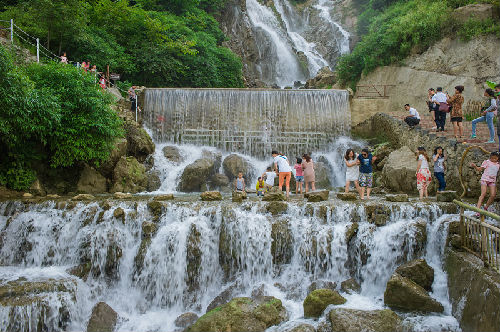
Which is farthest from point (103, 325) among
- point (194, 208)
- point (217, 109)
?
point (217, 109)

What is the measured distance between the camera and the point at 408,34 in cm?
2020

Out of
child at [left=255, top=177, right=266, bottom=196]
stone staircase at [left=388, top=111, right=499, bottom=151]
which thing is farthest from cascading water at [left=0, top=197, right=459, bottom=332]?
stone staircase at [left=388, top=111, right=499, bottom=151]

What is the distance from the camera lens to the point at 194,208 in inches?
370

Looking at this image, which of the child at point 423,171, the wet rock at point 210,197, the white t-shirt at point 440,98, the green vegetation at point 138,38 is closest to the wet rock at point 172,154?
the wet rock at point 210,197

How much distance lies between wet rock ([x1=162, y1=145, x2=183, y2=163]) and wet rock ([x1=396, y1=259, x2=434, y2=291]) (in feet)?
34.8

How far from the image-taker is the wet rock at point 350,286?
→ 788cm

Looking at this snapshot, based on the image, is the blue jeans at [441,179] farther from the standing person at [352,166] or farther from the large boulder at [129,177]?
the large boulder at [129,177]

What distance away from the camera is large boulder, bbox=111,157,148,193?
528 inches

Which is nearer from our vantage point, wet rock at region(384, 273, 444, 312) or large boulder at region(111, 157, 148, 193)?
wet rock at region(384, 273, 444, 312)

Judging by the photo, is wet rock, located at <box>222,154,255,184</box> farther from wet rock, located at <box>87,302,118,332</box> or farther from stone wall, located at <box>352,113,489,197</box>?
wet rock, located at <box>87,302,118,332</box>

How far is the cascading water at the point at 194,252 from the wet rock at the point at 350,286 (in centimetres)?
15

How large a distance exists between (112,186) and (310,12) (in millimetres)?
32709

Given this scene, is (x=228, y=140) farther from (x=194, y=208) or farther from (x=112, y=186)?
(x=194, y=208)

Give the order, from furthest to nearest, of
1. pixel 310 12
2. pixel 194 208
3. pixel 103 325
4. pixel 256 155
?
pixel 310 12
pixel 256 155
pixel 194 208
pixel 103 325
